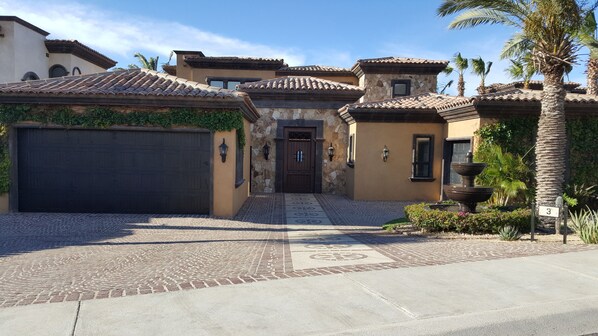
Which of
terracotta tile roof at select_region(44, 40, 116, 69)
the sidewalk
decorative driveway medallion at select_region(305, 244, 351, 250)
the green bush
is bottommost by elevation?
decorative driveway medallion at select_region(305, 244, 351, 250)

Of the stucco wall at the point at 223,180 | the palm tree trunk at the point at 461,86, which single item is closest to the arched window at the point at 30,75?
the stucco wall at the point at 223,180

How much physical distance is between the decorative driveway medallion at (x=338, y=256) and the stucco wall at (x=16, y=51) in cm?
1985

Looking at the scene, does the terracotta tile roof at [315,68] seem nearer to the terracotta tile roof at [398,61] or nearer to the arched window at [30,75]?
the terracotta tile roof at [398,61]

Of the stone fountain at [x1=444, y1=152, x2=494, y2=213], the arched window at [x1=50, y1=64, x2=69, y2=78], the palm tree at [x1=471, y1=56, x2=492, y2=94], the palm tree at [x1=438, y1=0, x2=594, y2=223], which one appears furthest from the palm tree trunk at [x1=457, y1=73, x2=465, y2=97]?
the arched window at [x1=50, y1=64, x2=69, y2=78]

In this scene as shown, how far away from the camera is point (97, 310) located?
461 cm

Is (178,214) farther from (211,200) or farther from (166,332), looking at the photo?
(166,332)

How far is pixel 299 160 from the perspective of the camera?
64.5 ft

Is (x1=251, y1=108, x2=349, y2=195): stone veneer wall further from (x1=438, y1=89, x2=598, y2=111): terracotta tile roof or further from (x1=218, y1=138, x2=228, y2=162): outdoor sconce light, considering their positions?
(x1=218, y1=138, x2=228, y2=162): outdoor sconce light

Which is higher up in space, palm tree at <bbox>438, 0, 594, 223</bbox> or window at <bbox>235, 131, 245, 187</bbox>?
palm tree at <bbox>438, 0, 594, 223</bbox>

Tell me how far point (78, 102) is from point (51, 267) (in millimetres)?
6853

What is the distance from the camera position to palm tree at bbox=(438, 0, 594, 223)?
1024cm

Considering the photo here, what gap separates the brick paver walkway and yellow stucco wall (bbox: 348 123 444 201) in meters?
4.32

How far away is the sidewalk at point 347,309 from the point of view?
13.8ft

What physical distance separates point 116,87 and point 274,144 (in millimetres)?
8349
